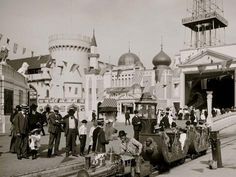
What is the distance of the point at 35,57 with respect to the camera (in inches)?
3022

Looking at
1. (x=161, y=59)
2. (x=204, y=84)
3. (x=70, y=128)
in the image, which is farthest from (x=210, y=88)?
(x=70, y=128)

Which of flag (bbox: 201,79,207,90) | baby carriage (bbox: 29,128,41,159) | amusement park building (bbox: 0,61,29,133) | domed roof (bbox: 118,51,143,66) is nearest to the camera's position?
baby carriage (bbox: 29,128,41,159)

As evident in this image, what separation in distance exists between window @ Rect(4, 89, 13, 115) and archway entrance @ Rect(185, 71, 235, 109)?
92.4 ft

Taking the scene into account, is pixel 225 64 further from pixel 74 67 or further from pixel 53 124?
pixel 53 124

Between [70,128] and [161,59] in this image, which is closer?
[70,128]

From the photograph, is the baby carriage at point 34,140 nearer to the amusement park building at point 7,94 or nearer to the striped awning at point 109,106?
the amusement park building at point 7,94

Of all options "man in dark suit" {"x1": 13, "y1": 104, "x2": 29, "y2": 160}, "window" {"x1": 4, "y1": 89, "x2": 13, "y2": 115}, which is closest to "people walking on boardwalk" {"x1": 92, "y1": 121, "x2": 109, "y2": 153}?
"man in dark suit" {"x1": 13, "y1": 104, "x2": 29, "y2": 160}

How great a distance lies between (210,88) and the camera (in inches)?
1912

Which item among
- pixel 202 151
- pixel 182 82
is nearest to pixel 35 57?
pixel 182 82

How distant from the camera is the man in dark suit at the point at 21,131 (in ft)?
37.8

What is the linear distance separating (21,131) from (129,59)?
51152 mm

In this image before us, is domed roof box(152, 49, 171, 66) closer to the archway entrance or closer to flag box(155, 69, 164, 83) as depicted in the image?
flag box(155, 69, 164, 83)

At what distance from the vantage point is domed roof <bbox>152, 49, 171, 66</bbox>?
57809mm

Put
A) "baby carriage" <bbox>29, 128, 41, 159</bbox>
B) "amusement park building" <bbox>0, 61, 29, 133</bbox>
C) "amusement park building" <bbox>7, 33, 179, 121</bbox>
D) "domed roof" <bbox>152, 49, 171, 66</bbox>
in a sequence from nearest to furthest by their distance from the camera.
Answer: "baby carriage" <bbox>29, 128, 41, 159</bbox>
"amusement park building" <bbox>0, 61, 29, 133</bbox>
"amusement park building" <bbox>7, 33, 179, 121</bbox>
"domed roof" <bbox>152, 49, 171, 66</bbox>
